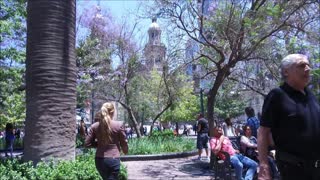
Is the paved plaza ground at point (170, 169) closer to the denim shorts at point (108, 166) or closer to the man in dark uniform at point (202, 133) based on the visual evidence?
the man in dark uniform at point (202, 133)

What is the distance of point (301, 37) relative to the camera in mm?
14352

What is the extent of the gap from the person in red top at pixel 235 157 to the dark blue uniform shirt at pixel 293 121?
483cm

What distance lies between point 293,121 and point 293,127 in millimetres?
49

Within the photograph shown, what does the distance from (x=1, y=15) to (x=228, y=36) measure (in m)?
8.29

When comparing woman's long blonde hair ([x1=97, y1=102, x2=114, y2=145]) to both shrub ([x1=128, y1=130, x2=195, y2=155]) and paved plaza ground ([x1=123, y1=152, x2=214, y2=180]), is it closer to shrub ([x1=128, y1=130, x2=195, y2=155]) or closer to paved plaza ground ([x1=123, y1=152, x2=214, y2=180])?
paved plaza ground ([x1=123, y1=152, x2=214, y2=180])

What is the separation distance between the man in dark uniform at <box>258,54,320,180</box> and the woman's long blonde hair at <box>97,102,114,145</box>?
2.50 meters

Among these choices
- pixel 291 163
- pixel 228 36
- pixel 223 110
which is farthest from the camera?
pixel 223 110

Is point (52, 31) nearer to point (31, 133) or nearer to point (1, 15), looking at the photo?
point (31, 133)

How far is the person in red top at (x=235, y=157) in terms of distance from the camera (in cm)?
838

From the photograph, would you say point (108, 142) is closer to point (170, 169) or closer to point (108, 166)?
point (108, 166)

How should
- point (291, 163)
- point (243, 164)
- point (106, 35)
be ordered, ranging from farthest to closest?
point (106, 35) < point (243, 164) < point (291, 163)

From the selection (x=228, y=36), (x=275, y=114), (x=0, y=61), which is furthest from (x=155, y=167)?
(x=275, y=114)

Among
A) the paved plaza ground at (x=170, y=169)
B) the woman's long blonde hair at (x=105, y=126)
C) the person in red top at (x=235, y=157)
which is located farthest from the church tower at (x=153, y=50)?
the woman's long blonde hair at (x=105, y=126)

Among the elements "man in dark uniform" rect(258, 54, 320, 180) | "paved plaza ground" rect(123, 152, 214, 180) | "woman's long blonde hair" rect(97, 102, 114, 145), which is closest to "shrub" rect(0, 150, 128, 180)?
"woman's long blonde hair" rect(97, 102, 114, 145)
